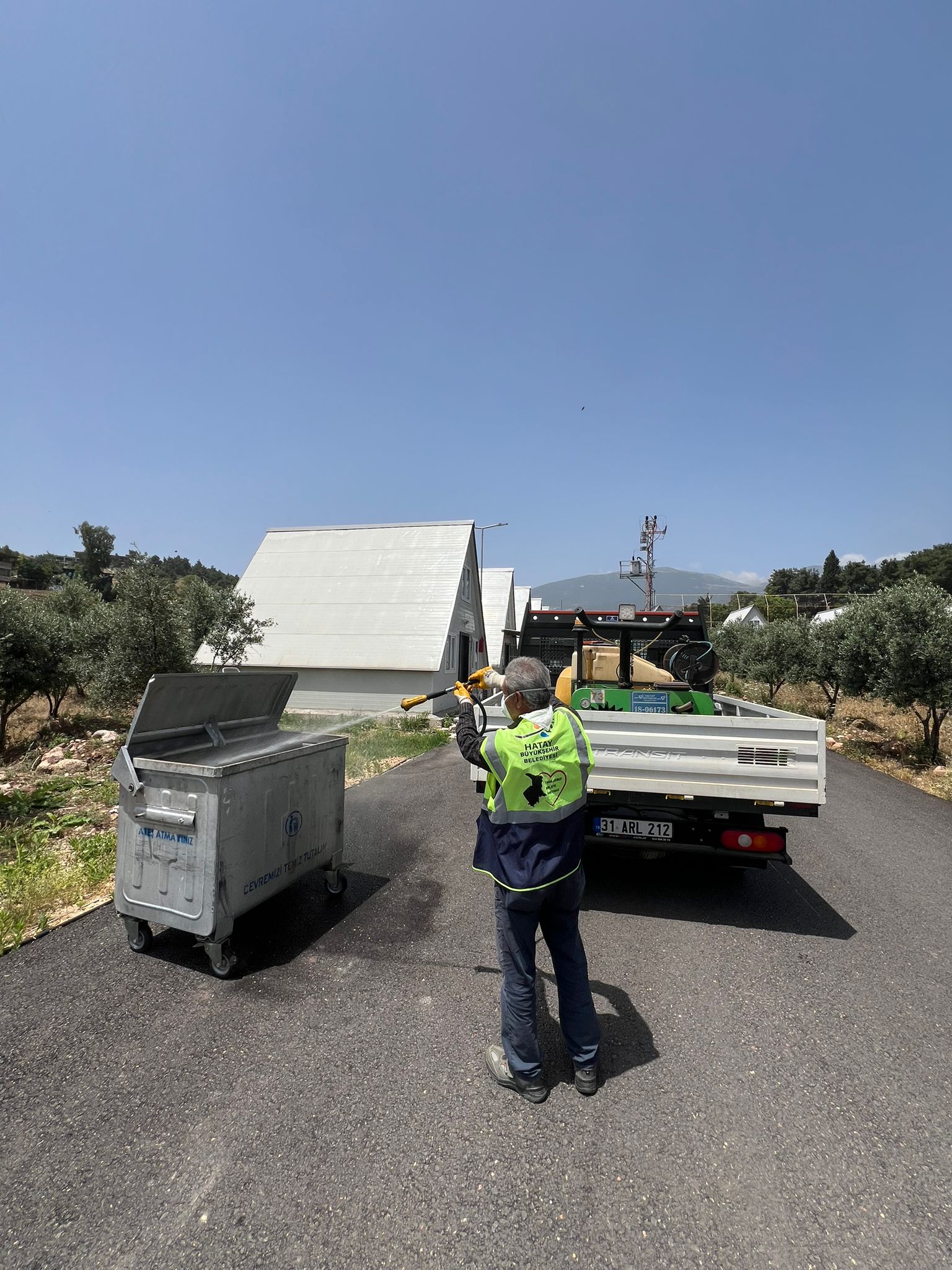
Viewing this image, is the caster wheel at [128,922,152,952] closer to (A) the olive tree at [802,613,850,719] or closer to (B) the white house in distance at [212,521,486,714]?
(A) the olive tree at [802,613,850,719]

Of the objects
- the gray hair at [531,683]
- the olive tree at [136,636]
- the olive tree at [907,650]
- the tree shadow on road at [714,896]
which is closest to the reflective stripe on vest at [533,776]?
the gray hair at [531,683]

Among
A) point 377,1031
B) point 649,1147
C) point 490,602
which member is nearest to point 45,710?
point 377,1031

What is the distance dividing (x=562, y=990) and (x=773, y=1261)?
1.09m

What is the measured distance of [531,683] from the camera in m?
2.99

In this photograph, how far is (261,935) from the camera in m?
4.26

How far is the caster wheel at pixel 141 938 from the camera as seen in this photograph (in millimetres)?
3932

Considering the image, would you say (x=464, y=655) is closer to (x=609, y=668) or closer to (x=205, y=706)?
(x=609, y=668)

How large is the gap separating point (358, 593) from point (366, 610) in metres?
1.03

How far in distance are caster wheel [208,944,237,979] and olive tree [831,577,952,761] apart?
1256cm

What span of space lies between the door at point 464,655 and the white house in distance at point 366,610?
7cm

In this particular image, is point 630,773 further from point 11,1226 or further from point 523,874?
point 11,1226

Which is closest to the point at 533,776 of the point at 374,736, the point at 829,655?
the point at 374,736

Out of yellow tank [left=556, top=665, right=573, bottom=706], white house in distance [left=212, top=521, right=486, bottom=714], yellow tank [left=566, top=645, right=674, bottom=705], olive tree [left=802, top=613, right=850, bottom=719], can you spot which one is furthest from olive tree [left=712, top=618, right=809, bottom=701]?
yellow tank [left=556, top=665, right=573, bottom=706]

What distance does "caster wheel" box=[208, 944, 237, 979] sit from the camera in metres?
3.64
